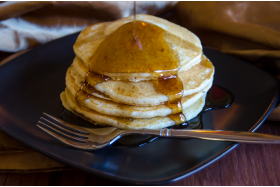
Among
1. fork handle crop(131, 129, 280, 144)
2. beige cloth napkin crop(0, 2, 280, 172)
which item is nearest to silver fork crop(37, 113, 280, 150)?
fork handle crop(131, 129, 280, 144)

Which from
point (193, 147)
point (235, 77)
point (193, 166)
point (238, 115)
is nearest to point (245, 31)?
point (235, 77)

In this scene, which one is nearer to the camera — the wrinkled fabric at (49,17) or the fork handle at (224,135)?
the fork handle at (224,135)

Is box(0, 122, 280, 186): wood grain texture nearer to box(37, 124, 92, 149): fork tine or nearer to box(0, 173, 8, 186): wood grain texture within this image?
box(0, 173, 8, 186): wood grain texture

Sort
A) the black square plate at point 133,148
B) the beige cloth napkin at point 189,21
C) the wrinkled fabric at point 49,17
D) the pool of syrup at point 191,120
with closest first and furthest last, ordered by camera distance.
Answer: the black square plate at point 133,148 < the pool of syrup at point 191,120 < the beige cloth napkin at point 189,21 < the wrinkled fabric at point 49,17

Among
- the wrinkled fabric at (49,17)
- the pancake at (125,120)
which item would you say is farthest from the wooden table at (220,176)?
the wrinkled fabric at (49,17)

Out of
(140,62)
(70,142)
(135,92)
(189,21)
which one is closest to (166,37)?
(140,62)

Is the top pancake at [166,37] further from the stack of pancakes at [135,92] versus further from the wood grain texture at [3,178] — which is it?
the wood grain texture at [3,178]
